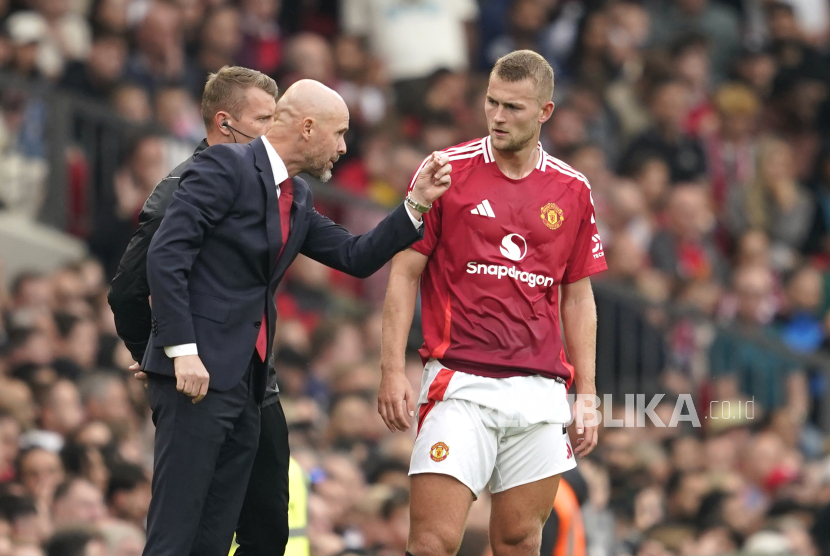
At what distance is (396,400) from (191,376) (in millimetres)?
1014

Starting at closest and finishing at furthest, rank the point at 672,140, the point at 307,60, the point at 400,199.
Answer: the point at 400,199 < the point at 307,60 < the point at 672,140

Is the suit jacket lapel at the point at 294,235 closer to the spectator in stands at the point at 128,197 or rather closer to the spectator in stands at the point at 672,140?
the spectator in stands at the point at 128,197

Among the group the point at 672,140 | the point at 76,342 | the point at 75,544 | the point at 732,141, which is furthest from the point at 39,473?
the point at 732,141

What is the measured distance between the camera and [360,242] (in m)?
6.41

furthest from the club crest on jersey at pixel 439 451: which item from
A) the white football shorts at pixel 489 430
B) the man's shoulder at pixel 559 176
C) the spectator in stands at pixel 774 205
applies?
the spectator in stands at pixel 774 205

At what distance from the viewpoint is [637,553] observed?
35.2ft

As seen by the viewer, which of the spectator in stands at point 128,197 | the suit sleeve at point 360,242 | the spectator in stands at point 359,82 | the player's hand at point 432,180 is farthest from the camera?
the spectator in stands at point 359,82

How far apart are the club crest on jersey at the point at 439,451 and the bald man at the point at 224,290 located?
2.42 feet

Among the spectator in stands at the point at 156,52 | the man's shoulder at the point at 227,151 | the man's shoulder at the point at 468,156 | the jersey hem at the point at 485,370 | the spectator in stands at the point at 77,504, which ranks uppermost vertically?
the spectator in stands at the point at 156,52

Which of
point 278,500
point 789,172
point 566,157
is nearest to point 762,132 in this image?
point 789,172

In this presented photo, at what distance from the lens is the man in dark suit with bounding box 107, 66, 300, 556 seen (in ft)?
20.8

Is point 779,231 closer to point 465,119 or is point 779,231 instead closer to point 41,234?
point 465,119

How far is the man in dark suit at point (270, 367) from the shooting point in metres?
6.35

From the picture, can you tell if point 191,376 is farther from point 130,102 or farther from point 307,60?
point 307,60
